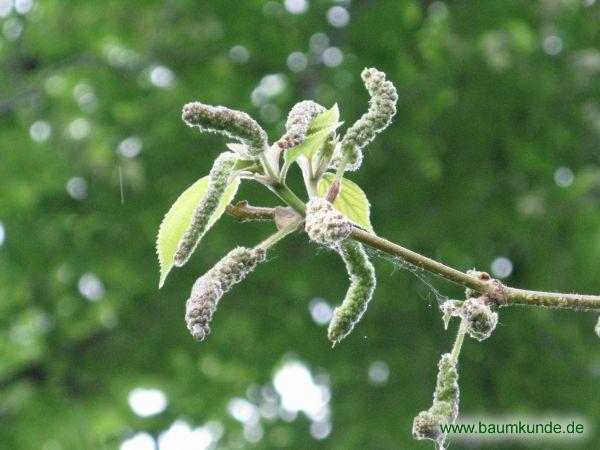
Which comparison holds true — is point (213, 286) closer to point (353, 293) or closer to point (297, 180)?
point (353, 293)

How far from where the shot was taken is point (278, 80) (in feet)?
21.7

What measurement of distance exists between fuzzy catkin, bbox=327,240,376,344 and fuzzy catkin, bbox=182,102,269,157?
200 mm

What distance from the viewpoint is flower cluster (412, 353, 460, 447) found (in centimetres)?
117

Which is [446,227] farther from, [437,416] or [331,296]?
[437,416]

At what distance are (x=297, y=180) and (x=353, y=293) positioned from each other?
14.6ft

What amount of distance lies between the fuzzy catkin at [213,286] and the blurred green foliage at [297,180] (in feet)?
15.2

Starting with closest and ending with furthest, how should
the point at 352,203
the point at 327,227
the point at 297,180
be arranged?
1. the point at 327,227
2. the point at 352,203
3. the point at 297,180

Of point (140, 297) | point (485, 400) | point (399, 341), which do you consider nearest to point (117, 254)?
point (140, 297)

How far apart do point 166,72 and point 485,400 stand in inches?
143

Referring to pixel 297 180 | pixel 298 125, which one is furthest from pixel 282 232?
pixel 297 180

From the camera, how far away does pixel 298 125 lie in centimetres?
129

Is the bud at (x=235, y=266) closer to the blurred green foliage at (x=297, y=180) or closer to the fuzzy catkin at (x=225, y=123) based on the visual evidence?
the fuzzy catkin at (x=225, y=123)

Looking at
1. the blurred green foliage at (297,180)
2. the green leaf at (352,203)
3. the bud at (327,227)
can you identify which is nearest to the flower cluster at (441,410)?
the bud at (327,227)

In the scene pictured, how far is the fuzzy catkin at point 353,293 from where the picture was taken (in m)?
1.27
